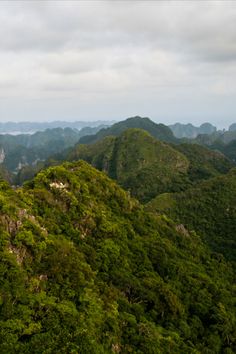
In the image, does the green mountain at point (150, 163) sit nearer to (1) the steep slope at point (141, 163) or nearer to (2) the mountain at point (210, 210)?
(1) the steep slope at point (141, 163)

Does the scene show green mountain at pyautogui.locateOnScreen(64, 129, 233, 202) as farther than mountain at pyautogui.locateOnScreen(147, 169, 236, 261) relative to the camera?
Yes

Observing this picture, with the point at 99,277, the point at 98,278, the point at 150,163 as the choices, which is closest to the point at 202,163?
the point at 150,163

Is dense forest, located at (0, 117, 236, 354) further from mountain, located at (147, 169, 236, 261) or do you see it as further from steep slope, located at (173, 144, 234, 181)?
steep slope, located at (173, 144, 234, 181)

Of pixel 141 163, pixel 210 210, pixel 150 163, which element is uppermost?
pixel 150 163

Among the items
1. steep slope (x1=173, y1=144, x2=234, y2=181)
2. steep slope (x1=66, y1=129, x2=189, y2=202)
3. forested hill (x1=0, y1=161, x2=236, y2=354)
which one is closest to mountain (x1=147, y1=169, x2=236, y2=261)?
forested hill (x1=0, y1=161, x2=236, y2=354)

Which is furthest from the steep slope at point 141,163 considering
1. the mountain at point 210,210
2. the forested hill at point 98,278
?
the forested hill at point 98,278

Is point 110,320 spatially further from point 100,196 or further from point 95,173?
point 95,173

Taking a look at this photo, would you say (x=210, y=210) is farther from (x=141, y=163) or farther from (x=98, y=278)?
(x=141, y=163)
